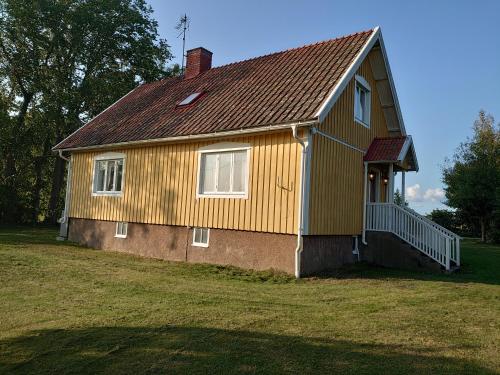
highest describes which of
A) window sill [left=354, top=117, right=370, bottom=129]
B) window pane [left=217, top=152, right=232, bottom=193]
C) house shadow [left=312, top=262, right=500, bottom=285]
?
window sill [left=354, top=117, right=370, bottom=129]

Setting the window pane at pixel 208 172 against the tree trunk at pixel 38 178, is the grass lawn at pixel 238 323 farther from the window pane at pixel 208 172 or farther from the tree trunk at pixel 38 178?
the tree trunk at pixel 38 178

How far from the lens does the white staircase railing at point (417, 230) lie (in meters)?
12.6

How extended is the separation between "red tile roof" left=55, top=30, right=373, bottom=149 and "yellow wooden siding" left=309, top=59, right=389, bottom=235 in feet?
2.83

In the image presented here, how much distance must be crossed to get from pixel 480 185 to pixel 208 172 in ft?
81.1

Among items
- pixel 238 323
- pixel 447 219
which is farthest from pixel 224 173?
pixel 447 219

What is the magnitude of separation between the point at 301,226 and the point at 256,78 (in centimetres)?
604

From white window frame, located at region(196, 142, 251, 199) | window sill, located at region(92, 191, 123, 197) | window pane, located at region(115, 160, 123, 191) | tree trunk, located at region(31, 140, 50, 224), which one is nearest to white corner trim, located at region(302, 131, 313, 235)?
white window frame, located at region(196, 142, 251, 199)

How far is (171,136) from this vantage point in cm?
1341

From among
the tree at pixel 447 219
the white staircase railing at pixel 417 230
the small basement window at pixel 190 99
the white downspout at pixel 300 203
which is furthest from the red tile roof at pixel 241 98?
the tree at pixel 447 219

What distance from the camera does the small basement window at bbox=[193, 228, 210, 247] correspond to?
1286cm

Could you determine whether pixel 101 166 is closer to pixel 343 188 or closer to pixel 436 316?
pixel 343 188

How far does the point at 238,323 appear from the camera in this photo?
614cm

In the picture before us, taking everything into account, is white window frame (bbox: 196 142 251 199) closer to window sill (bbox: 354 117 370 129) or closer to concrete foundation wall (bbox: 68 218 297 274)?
concrete foundation wall (bbox: 68 218 297 274)

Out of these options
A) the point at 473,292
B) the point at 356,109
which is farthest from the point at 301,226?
the point at 356,109
